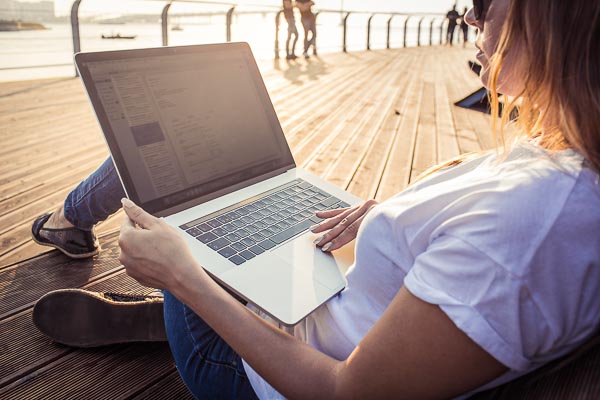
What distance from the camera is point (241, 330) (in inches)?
33.2

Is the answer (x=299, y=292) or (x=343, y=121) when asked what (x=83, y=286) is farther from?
(x=343, y=121)

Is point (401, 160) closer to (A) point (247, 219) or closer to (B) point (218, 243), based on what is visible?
(A) point (247, 219)

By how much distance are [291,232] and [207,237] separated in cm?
22

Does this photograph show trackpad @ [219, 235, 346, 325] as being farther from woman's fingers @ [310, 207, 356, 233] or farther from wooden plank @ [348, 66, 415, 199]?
wooden plank @ [348, 66, 415, 199]

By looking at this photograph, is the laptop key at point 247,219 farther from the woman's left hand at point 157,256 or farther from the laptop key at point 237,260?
the woman's left hand at point 157,256

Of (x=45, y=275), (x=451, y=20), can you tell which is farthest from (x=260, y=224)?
(x=451, y=20)

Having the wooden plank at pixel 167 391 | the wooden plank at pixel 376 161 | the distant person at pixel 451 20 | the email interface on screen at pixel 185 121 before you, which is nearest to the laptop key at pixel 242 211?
the email interface on screen at pixel 185 121

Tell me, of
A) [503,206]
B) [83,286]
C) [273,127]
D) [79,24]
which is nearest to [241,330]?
[503,206]

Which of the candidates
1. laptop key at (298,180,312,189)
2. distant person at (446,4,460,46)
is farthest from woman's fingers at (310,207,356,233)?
distant person at (446,4,460,46)

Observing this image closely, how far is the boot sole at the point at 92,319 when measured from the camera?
1.45 meters

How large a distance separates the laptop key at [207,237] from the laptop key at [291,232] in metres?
0.15

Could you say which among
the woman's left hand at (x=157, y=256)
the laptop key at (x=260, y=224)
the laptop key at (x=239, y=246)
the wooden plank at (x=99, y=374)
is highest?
the woman's left hand at (x=157, y=256)

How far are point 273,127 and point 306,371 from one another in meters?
0.90

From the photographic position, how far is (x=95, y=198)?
1.75 metres
